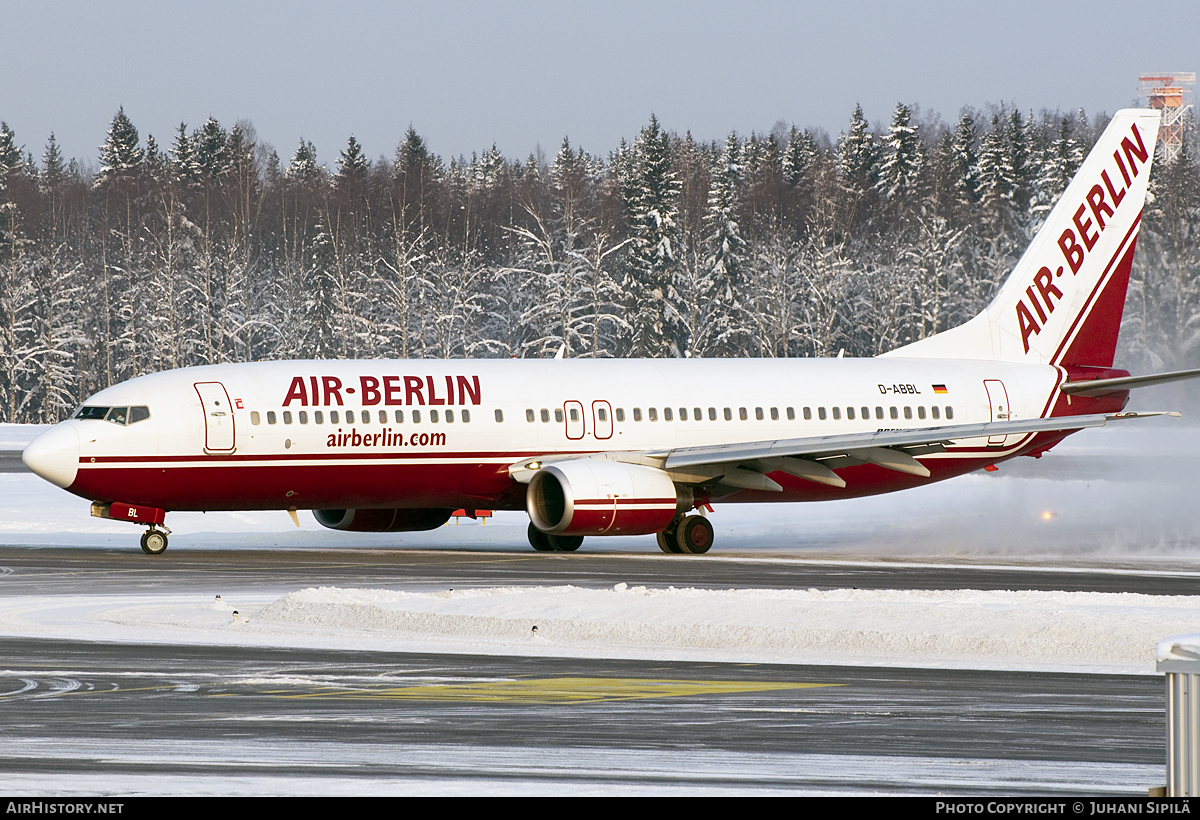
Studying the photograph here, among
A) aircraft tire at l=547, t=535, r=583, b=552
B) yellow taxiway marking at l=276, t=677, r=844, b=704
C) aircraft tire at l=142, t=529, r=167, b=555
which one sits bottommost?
yellow taxiway marking at l=276, t=677, r=844, b=704

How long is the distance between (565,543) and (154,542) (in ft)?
24.5

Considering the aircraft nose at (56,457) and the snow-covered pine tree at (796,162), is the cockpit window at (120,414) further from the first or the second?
the snow-covered pine tree at (796,162)

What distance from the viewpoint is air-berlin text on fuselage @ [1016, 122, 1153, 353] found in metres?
36.6

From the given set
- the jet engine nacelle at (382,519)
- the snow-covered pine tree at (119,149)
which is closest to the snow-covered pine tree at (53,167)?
the snow-covered pine tree at (119,149)

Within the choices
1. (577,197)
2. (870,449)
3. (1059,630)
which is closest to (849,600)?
(1059,630)

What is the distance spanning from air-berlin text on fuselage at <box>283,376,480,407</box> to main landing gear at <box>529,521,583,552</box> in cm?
295

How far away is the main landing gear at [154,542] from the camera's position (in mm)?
29531

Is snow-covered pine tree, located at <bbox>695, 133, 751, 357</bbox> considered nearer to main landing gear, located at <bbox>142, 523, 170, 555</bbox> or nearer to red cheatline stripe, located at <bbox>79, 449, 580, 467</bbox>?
red cheatline stripe, located at <bbox>79, 449, 580, 467</bbox>

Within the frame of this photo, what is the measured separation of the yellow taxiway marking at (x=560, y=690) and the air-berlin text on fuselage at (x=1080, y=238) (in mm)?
23725

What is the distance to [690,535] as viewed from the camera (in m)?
31.1

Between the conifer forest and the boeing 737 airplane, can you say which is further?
the conifer forest

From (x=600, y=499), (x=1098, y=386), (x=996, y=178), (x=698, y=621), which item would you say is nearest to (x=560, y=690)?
(x=698, y=621)

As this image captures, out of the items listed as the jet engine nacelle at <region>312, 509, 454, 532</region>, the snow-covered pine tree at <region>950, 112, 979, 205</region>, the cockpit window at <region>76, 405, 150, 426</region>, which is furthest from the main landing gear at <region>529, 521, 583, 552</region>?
the snow-covered pine tree at <region>950, 112, 979, 205</region>

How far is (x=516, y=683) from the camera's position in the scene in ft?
47.0
